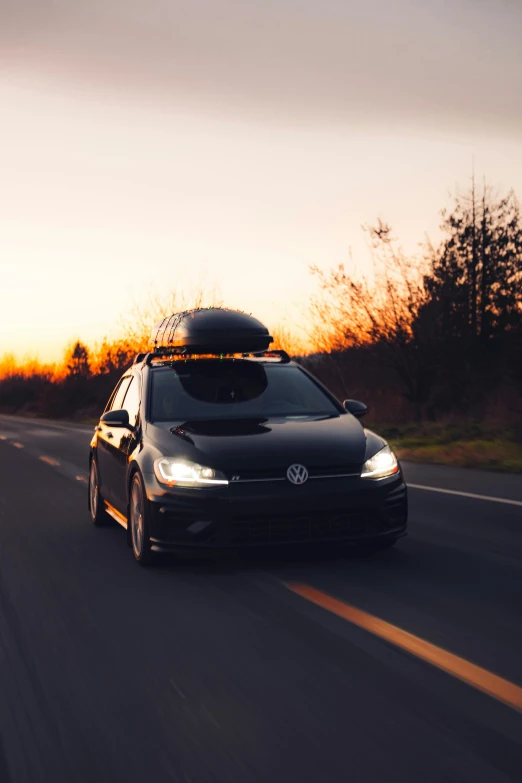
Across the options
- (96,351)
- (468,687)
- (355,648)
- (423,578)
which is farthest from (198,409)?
(96,351)

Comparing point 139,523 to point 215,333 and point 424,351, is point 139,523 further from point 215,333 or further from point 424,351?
point 424,351

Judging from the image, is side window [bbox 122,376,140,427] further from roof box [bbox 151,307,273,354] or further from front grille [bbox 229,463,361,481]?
front grille [bbox 229,463,361,481]

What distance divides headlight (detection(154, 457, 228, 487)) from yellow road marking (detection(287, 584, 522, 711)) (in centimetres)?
103

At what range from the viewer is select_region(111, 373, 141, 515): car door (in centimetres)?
874

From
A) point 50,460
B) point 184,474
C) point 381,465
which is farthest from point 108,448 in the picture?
point 50,460

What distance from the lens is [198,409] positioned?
8805 millimetres

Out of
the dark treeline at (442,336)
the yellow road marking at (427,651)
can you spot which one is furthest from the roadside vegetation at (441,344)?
the yellow road marking at (427,651)

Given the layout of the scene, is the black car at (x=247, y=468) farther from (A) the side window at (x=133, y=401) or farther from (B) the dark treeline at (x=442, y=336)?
(B) the dark treeline at (x=442, y=336)

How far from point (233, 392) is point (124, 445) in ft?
3.42

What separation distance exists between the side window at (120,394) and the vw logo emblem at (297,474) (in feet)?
10.5

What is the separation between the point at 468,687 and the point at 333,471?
115 inches

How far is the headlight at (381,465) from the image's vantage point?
7.63 metres

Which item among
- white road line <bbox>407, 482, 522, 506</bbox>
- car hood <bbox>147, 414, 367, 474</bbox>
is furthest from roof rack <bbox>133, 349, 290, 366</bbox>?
white road line <bbox>407, 482, 522, 506</bbox>

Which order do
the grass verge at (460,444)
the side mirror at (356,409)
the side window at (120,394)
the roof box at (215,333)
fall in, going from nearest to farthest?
1. the side mirror at (356,409)
2. the roof box at (215,333)
3. the side window at (120,394)
4. the grass verge at (460,444)
